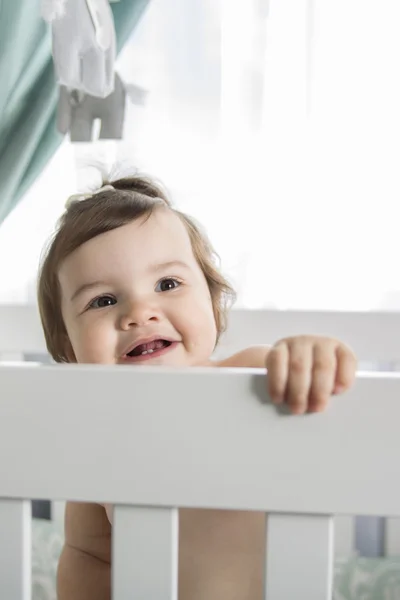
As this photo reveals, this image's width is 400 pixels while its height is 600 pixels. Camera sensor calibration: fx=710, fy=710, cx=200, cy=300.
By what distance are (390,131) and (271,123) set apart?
0.21 meters

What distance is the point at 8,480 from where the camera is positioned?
0.49 m

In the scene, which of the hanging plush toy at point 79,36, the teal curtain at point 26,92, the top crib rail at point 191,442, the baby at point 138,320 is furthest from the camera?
the teal curtain at point 26,92

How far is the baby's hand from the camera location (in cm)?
46

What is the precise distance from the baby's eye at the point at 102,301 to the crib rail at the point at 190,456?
1.24 feet

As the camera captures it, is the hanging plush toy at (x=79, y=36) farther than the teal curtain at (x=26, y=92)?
No

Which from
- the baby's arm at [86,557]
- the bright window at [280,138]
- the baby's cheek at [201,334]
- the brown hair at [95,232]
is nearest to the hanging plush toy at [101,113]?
the bright window at [280,138]

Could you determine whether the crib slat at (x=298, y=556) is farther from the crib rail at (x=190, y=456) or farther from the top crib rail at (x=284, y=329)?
the top crib rail at (x=284, y=329)

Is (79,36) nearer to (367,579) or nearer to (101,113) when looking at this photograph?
(101,113)

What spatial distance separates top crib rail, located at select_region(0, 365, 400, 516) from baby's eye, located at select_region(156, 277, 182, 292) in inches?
15.4

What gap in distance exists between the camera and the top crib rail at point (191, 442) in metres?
0.46

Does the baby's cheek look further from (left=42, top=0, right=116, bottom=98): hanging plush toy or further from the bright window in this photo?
(left=42, top=0, right=116, bottom=98): hanging plush toy

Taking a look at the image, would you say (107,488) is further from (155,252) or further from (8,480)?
(155,252)

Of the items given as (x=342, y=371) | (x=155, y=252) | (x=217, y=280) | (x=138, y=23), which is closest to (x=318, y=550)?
(x=342, y=371)

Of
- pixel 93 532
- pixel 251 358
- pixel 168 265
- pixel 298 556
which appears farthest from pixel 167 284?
pixel 298 556
